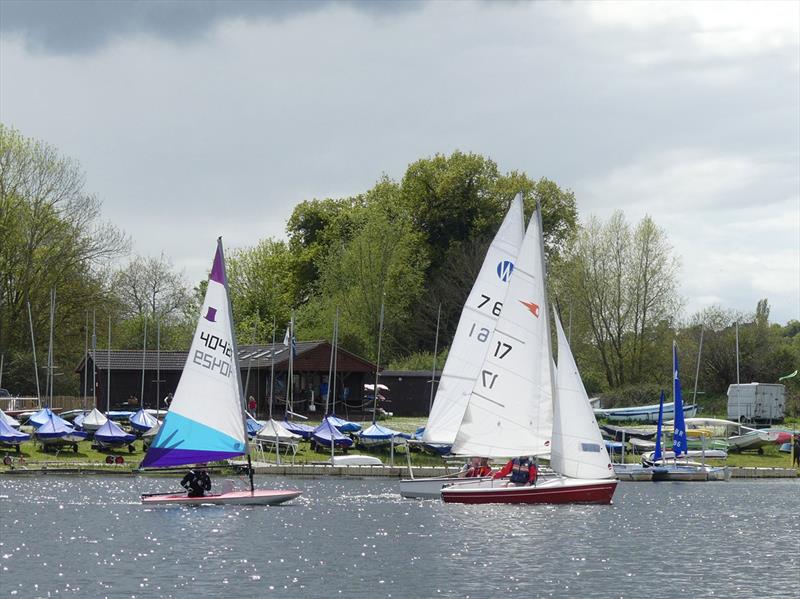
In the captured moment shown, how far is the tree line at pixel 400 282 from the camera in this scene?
99.2 meters

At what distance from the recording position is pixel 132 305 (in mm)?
141625

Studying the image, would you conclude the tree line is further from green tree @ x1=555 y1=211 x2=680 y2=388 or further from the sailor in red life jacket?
the sailor in red life jacket

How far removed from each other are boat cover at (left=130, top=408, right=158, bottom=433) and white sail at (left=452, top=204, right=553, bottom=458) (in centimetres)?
3003

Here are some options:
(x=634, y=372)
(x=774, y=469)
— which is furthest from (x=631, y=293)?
(x=774, y=469)

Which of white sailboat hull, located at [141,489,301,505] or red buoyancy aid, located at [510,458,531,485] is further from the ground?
red buoyancy aid, located at [510,458,531,485]

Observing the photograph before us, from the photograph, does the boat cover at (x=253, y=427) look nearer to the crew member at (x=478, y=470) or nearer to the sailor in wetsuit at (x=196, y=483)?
the crew member at (x=478, y=470)

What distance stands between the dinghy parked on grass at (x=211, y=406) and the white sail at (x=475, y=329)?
8.99m

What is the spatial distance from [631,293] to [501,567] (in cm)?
7037

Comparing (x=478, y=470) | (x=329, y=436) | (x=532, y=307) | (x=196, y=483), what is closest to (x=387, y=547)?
(x=196, y=483)

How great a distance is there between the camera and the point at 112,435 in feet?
248

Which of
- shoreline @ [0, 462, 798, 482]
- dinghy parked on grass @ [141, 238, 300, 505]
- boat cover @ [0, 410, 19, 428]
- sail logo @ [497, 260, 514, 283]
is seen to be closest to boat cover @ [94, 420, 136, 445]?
shoreline @ [0, 462, 798, 482]

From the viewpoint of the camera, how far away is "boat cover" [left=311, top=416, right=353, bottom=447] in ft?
256

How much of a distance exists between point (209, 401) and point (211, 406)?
0.21 metres

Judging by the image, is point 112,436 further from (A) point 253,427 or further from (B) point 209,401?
(B) point 209,401
